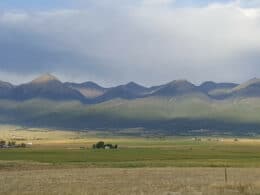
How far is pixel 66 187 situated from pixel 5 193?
5543 mm

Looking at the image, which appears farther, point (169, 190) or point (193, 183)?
point (193, 183)

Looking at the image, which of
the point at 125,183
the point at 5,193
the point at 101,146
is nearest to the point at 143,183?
the point at 125,183

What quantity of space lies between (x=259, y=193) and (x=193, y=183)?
10402 mm

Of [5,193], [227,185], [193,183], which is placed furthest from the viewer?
[193,183]

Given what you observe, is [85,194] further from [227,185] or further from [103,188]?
[227,185]

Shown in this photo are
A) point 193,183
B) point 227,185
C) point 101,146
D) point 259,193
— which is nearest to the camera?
point 259,193

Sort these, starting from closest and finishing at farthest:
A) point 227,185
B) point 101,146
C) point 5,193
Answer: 1. point 5,193
2. point 227,185
3. point 101,146

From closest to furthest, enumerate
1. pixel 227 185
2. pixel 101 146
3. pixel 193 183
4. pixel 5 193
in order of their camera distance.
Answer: pixel 5 193, pixel 227 185, pixel 193 183, pixel 101 146

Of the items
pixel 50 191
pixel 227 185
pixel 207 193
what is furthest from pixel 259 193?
pixel 50 191

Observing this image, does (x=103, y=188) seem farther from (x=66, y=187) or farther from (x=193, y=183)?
(x=193, y=183)

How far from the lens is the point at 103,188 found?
1575 inches

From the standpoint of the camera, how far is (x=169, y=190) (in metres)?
38.2

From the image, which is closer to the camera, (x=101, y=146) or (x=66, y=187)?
(x=66, y=187)

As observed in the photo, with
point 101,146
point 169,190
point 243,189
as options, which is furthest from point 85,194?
point 101,146
